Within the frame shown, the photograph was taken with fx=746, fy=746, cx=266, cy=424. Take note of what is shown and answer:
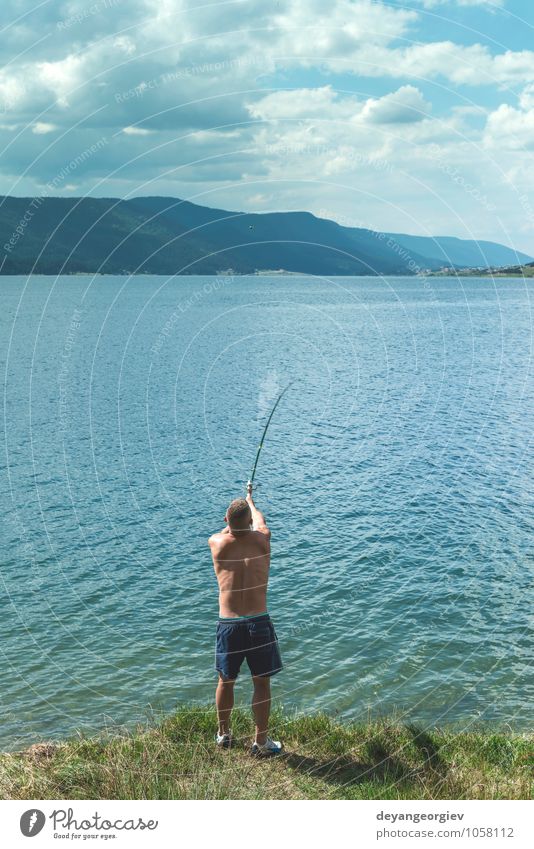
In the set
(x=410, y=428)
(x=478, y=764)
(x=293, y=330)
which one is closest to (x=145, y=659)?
(x=478, y=764)

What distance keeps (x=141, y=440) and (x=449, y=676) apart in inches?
925

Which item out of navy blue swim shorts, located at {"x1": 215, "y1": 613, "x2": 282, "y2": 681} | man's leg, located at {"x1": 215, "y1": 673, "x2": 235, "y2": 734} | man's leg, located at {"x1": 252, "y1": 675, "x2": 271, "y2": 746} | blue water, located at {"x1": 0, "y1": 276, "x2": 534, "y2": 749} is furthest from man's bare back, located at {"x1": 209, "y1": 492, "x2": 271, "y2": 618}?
blue water, located at {"x1": 0, "y1": 276, "x2": 534, "y2": 749}

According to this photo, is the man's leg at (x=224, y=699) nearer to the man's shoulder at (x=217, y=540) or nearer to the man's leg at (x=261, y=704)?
the man's leg at (x=261, y=704)

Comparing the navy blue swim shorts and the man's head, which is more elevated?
the man's head

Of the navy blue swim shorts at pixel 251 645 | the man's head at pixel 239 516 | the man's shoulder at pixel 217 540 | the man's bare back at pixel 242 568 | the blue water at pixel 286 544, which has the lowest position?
the blue water at pixel 286 544

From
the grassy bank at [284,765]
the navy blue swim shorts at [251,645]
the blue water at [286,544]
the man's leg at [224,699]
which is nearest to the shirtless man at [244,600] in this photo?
the navy blue swim shorts at [251,645]

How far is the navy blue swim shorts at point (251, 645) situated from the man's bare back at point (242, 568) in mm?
118

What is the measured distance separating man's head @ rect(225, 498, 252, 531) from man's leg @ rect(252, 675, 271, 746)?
1.86 metres

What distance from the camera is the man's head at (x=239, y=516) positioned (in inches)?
344

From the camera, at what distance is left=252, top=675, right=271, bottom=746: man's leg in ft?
29.6

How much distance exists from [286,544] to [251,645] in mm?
13147

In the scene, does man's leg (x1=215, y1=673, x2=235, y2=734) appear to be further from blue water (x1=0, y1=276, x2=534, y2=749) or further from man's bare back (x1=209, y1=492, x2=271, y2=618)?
blue water (x1=0, y1=276, x2=534, y2=749)

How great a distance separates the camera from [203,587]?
19.3m
